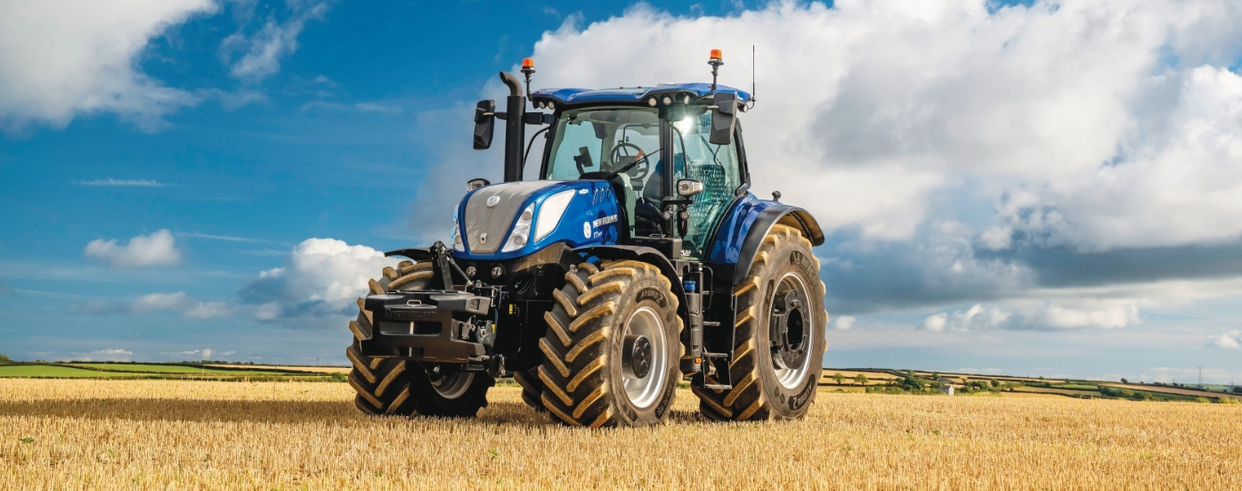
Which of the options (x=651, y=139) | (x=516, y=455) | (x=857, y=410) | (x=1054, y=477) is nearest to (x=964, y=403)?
(x=857, y=410)

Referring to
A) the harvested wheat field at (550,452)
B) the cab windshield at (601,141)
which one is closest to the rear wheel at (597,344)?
the harvested wheat field at (550,452)

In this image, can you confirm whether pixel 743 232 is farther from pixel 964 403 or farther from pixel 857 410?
pixel 964 403

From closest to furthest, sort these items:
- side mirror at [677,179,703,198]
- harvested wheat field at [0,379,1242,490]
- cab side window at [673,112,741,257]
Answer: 1. harvested wheat field at [0,379,1242,490]
2. side mirror at [677,179,703,198]
3. cab side window at [673,112,741,257]

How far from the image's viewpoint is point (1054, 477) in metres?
7.51

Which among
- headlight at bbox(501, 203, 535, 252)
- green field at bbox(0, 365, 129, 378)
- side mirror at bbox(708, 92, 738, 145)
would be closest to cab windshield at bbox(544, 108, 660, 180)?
side mirror at bbox(708, 92, 738, 145)

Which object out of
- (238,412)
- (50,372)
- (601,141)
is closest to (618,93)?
(601,141)

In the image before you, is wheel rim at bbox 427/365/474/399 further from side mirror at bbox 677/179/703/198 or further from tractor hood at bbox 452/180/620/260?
side mirror at bbox 677/179/703/198

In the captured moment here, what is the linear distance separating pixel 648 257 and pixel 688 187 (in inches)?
33.7

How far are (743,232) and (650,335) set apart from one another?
1933mm

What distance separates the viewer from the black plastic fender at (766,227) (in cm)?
1106

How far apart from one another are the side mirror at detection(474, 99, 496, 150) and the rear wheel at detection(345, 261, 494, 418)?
161 centimetres

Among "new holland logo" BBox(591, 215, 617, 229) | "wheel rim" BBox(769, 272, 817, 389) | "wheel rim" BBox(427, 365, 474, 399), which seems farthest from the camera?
"wheel rim" BBox(769, 272, 817, 389)

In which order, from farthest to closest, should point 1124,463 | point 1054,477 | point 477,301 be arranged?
1. point 477,301
2. point 1124,463
3. point 1054,477

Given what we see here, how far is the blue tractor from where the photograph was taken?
29.9 feet
